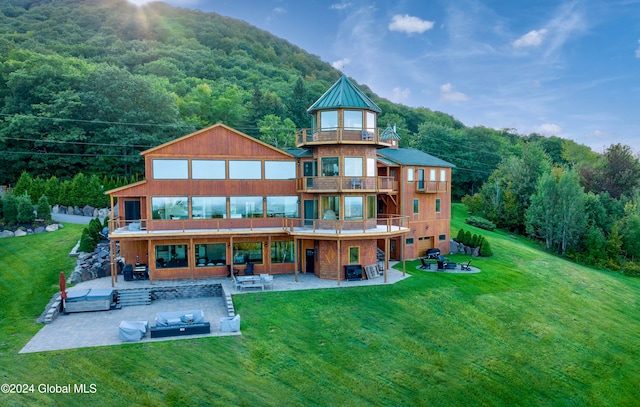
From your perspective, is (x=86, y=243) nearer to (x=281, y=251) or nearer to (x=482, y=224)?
(x=281, y=251)

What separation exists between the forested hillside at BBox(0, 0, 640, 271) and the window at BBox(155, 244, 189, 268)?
16759 millimetres

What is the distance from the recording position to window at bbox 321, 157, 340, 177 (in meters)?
21.5

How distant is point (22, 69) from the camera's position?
40469 mm

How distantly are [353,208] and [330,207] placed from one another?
1.26 metres

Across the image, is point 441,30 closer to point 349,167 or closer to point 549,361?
point 349,167

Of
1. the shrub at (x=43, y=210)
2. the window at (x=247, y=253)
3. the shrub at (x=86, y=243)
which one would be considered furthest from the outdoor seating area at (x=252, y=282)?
the shrub at (x=43, y=210)

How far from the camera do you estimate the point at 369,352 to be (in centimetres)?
1477

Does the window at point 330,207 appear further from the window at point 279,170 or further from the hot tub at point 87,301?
the hot tub at point 87,301

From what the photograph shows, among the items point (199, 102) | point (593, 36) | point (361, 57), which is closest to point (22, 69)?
point (199, 102)

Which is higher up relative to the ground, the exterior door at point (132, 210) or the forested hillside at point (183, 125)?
the forested hillside at point (183, 125)

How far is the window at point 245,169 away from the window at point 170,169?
2.43 meters

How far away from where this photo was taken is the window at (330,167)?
70.5 feet

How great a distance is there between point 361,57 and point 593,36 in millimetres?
25158

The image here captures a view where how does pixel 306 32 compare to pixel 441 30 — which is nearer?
pixel 441 30
